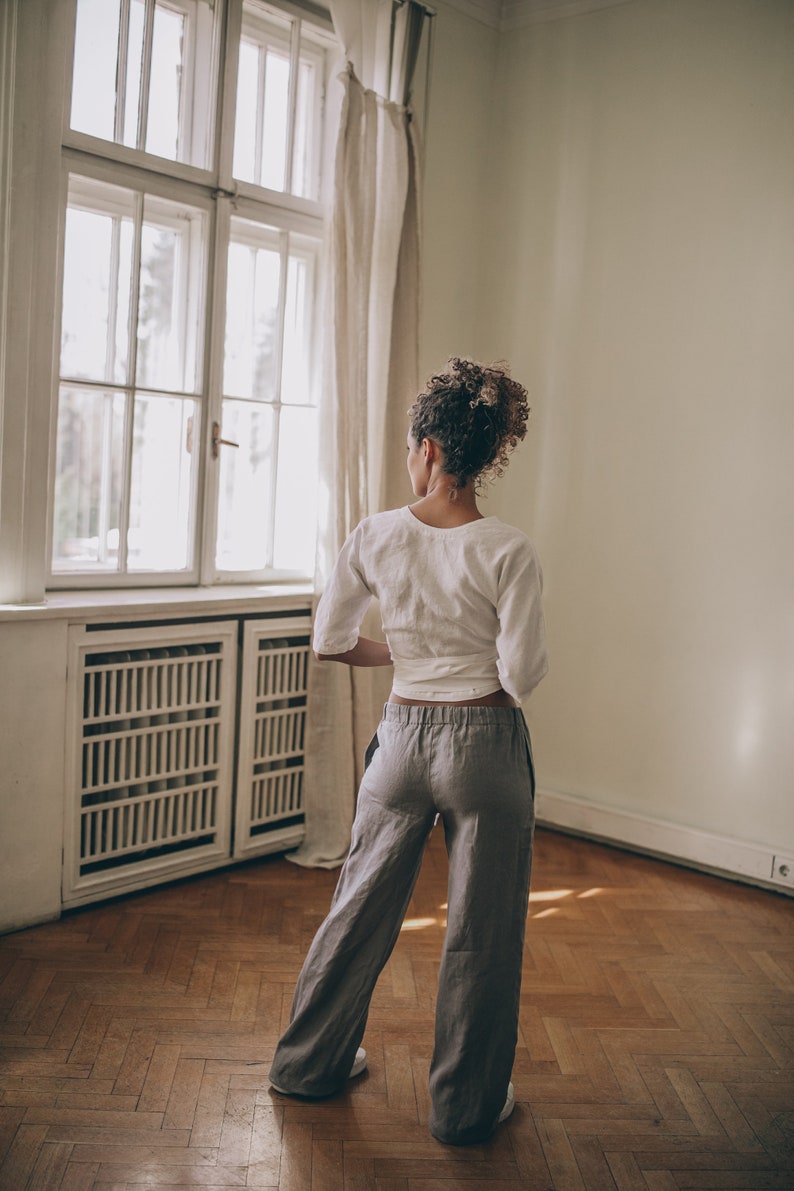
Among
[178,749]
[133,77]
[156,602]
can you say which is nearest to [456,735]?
[156,602]

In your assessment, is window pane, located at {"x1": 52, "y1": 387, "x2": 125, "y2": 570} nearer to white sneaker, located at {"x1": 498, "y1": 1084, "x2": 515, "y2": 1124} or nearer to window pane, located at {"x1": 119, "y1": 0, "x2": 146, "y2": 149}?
window pane, located at {"x1": 119, "y1": 0, "x2": 146, "y2": 149}

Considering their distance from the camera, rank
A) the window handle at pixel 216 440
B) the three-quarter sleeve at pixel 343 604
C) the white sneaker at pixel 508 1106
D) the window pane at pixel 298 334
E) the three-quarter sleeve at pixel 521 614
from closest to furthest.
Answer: the three-quarter sleeve at pixel 521 614
the three-quarter sleeve at pixel 343 604
the white sneaker at pixel 508 1106
the window handle at pixel 216 440
the window pane at pixel 298 334

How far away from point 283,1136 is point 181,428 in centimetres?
238

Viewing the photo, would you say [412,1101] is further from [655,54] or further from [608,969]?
[655,54]

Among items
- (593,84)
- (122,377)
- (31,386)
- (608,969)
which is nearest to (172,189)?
(122,377)

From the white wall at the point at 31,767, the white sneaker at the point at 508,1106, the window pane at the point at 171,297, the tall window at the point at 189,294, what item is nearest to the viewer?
the white sneaker at the point at 508,1106

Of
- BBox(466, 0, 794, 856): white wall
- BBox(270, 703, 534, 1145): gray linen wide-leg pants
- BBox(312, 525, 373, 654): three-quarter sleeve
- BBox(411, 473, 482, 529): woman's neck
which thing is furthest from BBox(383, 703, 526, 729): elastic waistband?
BBox(466, 0, 794, 856): white wall

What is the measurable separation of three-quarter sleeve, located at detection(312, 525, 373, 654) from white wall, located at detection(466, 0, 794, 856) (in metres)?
2.13

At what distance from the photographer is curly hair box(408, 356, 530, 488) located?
6.90ft

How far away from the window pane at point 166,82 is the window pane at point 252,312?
1.19ft

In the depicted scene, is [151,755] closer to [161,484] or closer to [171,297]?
[161,484]

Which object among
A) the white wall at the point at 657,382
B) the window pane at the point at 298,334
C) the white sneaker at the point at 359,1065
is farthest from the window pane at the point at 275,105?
the white sneaker at the point at 359,1065

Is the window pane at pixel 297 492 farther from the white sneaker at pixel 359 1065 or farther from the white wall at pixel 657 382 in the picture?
the white sneaker at pixel 359 1065

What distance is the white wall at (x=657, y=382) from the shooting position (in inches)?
150
